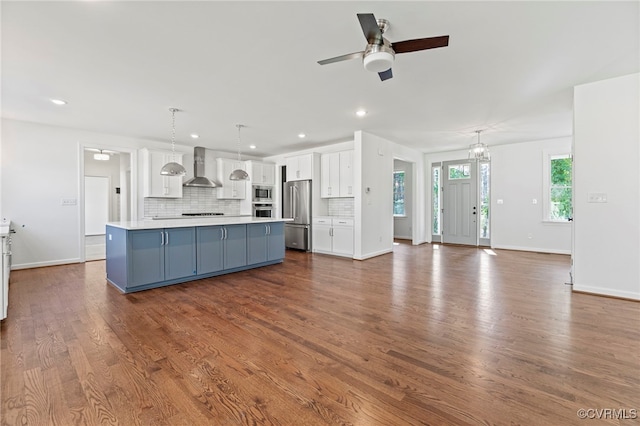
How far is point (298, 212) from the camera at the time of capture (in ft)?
23.6

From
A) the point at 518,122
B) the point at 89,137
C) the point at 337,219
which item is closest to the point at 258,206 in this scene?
the point at 337,219

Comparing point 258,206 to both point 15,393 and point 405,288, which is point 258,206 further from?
point 15,393

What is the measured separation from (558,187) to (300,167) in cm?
614

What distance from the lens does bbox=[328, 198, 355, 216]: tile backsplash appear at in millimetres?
6922

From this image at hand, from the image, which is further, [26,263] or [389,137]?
[389,137]

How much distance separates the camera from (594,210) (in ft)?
11.7

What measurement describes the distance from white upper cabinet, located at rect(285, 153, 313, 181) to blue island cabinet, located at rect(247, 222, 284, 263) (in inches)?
79.0

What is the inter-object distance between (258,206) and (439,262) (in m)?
4.99

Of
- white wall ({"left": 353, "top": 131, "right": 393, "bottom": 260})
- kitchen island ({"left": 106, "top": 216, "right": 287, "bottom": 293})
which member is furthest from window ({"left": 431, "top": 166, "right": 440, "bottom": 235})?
kitchen island ({"left": 106, "top": 216, "right": 287, "bottom": 293})

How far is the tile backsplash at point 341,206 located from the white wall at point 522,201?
378cm

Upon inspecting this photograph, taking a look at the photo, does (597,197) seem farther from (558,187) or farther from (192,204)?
(192,204)

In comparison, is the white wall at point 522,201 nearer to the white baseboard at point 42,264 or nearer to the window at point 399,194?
the window at point 399,194

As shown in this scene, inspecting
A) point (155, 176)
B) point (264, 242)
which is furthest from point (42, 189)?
point (264, 242)

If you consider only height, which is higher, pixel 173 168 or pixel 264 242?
pixel 173 168
